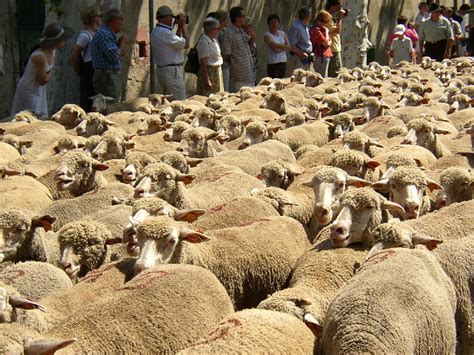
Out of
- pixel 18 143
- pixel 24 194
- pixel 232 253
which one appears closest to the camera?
pixel 232 253

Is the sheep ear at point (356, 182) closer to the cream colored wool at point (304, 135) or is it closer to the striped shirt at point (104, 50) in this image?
the cream colored wool at point (304, 135)

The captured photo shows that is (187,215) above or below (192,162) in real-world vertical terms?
above

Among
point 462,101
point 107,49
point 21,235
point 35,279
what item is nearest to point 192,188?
point 21,235

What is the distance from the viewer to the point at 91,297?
438cm

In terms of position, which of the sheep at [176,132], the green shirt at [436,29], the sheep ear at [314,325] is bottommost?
the green shirt at [436,29]

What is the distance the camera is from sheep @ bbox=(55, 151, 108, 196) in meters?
6.92

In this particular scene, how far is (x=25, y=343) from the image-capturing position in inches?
128

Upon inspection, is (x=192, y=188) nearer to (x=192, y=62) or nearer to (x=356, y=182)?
(x=356, y=182)

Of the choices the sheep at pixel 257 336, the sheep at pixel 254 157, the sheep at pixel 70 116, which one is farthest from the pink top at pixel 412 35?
the sheep at pixel 257 336

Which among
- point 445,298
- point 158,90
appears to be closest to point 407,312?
point 445,298

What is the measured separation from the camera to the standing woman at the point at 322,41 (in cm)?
1617

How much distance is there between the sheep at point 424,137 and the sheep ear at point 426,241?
361 centimetres

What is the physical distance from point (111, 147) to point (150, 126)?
154cm

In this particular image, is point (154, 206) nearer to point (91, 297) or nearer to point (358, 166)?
point (91, 297)
